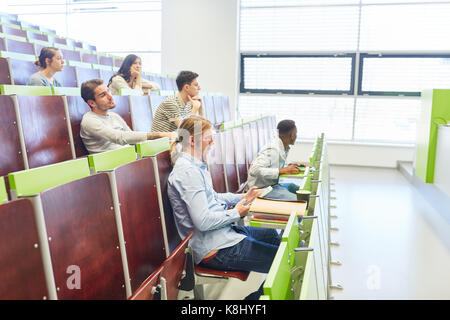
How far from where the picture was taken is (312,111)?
6727 mm

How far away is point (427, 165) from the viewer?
4195 mm

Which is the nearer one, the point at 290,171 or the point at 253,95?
the point at 290,171

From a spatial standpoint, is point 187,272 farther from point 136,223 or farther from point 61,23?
point 61,23

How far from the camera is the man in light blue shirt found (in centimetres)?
163

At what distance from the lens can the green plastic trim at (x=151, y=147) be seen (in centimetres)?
169

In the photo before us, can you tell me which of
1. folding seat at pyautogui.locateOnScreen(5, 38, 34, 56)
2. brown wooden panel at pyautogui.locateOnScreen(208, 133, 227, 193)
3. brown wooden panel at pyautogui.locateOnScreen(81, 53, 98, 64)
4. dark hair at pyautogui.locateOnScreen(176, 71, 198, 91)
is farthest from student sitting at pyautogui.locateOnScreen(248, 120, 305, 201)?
brown wooden panel at pyautogui.locateOnScreen(81, 53, 98, 64)

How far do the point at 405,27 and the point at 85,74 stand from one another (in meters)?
5.15

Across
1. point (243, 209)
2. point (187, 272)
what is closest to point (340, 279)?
point (243, 209)

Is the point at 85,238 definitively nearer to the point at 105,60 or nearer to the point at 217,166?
the point at 217,166

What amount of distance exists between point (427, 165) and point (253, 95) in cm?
348

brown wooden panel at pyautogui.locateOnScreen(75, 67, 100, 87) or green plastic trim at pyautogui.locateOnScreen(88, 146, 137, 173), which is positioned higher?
brown wooden panel at pyautogui.locateOnScreen(75, 67, 100, 87)

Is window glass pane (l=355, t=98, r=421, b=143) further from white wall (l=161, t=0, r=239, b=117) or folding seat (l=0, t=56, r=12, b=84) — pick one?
folding seat (l=0, t=56, r=12, b=84)

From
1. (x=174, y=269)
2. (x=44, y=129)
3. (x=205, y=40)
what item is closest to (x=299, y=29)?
(x=205, y=40)

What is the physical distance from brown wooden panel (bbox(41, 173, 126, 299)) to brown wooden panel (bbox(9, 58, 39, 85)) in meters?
2.21
